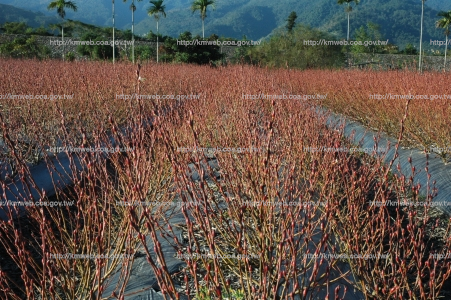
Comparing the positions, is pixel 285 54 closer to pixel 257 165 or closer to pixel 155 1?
pixel 155 1

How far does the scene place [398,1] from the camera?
16875cm

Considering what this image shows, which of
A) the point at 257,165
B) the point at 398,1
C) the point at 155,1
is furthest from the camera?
the point at 398,1

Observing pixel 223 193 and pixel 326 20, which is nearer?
pixel 223 193

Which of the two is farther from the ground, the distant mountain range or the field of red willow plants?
the distant mountain range

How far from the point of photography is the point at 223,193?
7.36 ft

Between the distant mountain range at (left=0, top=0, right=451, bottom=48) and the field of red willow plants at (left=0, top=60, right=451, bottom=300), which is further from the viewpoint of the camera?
the distant mountain range at (left=0, top=0, right=451, bottom=48)

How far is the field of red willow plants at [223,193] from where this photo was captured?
209cm

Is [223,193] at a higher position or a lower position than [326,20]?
lower

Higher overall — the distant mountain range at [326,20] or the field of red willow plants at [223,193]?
the distant mountain range at [326,20]

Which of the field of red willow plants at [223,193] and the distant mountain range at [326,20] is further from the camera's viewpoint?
the distant mountain range at [326,20]

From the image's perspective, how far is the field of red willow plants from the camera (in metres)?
2.09

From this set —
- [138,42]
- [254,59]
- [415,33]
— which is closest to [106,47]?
[138,42]

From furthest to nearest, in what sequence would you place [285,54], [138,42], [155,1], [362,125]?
[155,1] < [138,42] < [285,54] < [362,125]

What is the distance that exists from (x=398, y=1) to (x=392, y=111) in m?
181
